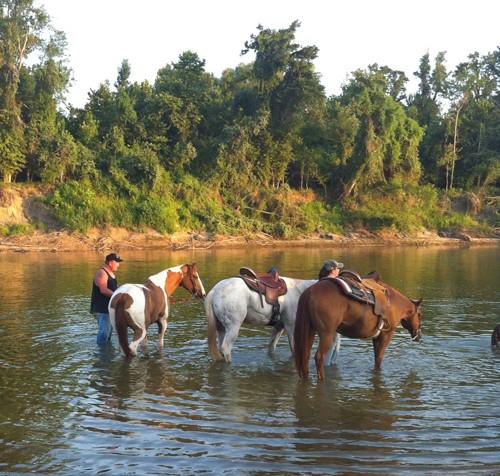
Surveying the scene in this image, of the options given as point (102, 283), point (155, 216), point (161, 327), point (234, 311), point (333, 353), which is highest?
point (155, 216)

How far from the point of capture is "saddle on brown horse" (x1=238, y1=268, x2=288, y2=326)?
32.3 ft

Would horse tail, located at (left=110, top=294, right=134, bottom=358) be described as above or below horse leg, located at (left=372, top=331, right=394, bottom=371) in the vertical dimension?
above

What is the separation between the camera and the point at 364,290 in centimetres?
898

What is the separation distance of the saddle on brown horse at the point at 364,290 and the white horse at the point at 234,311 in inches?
48.9

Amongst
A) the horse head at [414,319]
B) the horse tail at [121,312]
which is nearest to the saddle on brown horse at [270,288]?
the horse tail at [121,312]

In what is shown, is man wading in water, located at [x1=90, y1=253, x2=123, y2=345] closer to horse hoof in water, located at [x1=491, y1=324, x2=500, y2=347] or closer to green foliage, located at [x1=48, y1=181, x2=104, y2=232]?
horse hoof in water, located at [x1=491, y1=324, x2=500, y2=347]

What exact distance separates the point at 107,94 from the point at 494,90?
139 ft

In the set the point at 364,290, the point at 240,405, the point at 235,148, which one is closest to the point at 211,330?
the point at 240,405

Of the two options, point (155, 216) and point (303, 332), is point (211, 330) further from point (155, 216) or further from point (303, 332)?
point (155, 216)

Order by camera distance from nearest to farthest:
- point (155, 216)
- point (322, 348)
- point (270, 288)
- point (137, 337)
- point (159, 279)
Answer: point (322, 348), point (137, 337), point (270, 288), point (159, 279), point (155, 216)

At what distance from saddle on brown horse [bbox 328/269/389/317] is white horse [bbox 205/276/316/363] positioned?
4.07ft

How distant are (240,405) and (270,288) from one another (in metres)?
2.51

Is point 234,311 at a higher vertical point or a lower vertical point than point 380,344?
higher

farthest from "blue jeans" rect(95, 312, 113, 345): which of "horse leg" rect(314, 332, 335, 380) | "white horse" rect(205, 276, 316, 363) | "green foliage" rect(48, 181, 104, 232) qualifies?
"green foliage" rect(48, 181, 104, 232)
